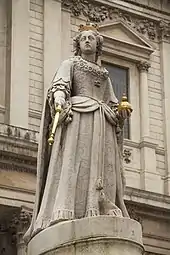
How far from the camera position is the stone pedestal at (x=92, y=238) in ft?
22.2

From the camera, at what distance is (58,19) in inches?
763

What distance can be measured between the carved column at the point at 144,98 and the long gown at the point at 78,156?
1203cm

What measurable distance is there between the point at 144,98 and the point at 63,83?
12693mm

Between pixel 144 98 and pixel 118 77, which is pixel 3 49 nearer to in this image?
pixel 118 77

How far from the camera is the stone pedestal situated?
678cm

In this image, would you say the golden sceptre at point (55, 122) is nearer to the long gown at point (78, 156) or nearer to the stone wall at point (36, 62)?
the long gown at point (78, 156)

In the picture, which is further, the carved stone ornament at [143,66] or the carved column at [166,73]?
the carved stone ornament at [143,66]

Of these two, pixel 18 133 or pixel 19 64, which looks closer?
pixel 18 133

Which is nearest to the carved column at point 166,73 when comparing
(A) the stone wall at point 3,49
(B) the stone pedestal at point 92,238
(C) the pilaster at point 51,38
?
(C) the pilaster at point 51,38

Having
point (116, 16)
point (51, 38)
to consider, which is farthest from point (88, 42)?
point (116, 16)

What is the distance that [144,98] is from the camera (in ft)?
66.3

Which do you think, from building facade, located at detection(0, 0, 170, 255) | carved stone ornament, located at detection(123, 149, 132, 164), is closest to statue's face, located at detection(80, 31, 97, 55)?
building facade, located at detection(0, 0, 170, 255)

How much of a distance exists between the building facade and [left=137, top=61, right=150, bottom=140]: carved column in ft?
0.08

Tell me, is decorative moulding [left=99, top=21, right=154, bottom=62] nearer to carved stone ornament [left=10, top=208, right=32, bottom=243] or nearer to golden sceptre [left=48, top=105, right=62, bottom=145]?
carved stone ornament [left=10, top=208, right=32, bottom=243]
